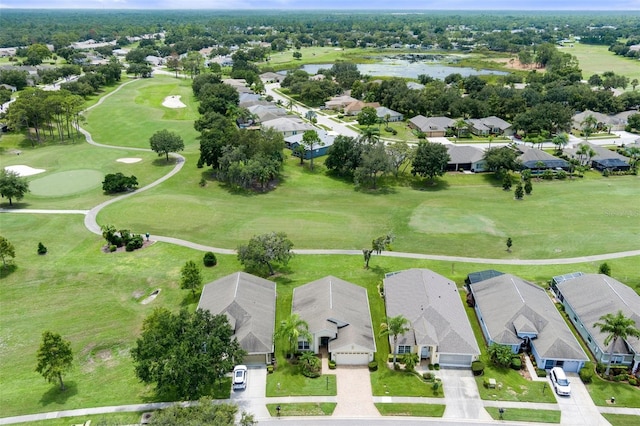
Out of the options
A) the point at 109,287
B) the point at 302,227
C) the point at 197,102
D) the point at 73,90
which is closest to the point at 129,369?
the point at 109,287

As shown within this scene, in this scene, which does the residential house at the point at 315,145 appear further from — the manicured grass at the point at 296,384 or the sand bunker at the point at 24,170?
the manicured grass at the point at 296,384

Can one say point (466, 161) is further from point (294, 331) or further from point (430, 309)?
point (294, 331)

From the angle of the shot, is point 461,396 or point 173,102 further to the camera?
point 173,102

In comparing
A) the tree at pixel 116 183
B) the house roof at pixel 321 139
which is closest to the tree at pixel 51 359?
the tree at pixel 116 183

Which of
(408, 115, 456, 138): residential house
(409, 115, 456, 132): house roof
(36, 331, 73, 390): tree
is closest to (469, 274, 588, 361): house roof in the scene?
(36, 331, 73, 390): tree

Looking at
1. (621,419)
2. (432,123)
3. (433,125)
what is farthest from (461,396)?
(432,123)

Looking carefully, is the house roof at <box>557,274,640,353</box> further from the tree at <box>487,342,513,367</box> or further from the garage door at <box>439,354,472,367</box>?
the garage door at <box>439,354,472,367</box>
